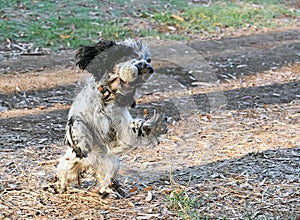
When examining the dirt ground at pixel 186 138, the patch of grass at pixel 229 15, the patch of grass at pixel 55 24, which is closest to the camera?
the dirt ground at pixel 186 138

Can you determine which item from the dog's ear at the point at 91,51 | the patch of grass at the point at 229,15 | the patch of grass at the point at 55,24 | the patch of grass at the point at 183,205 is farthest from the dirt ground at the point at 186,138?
the patch of grass at the point at 229,15

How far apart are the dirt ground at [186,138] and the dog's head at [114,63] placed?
2.79 ft

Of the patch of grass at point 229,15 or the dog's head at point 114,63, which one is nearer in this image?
the dog's head at point 114,63

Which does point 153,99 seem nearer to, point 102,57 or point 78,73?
point 78,73

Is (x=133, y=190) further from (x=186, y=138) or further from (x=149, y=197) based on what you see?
(x=186, y=138)

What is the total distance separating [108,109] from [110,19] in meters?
6.47

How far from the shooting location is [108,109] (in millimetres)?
3895

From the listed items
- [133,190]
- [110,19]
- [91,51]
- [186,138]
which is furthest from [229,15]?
[91,51]

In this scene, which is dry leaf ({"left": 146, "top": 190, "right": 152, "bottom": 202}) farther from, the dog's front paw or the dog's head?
the dog's head

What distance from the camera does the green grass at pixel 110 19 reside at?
30.0ft

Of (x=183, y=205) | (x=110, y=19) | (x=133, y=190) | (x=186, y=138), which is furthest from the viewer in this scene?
(x=110, y=19)

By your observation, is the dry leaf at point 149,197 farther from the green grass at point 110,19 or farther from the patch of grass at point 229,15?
the patch of grass at point 229,15

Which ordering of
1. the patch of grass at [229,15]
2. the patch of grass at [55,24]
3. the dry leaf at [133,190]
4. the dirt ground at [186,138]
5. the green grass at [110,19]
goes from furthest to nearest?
the patch of grass at [229,15] < the green grass at [110,19] < the patch of grass at [55,24] < the dry leaf at [133,190] < the dirt ground at [186,138]

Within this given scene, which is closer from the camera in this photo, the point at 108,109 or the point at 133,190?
the point at 108,109
